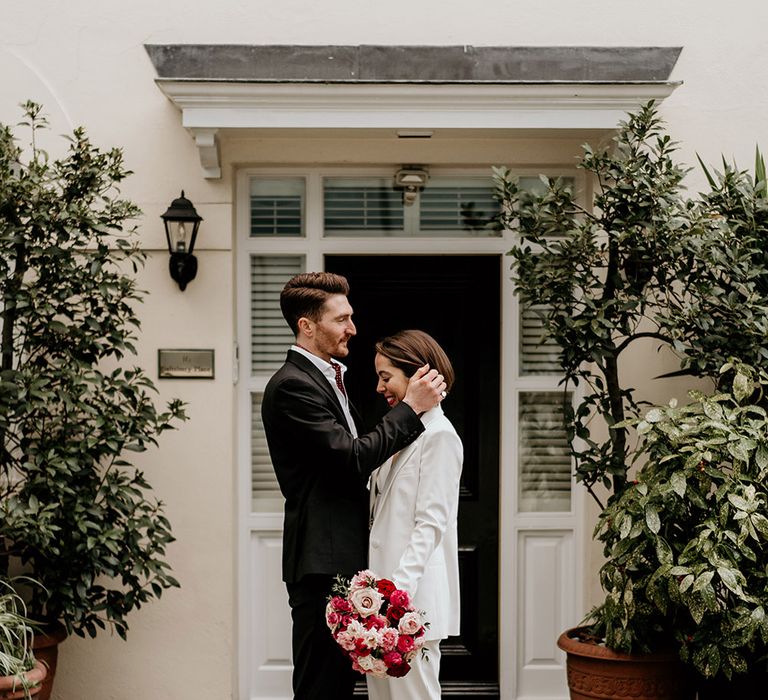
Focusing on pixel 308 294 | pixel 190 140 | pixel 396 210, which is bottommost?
pixel 308 294

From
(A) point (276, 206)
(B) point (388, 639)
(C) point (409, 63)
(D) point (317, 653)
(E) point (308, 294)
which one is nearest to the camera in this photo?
(B) point (388, 639)

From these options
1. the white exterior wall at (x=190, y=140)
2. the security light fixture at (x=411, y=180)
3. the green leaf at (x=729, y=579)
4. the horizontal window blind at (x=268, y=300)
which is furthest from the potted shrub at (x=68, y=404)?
the green leaf at (x=729, y=579)

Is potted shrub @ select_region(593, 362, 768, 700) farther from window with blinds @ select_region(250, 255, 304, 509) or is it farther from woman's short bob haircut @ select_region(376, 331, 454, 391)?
window with blinds @ select_region(250, 255, 304, 509)

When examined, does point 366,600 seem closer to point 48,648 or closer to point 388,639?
point 388,639

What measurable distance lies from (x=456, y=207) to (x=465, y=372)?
89cm

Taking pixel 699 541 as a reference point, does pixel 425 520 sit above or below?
above

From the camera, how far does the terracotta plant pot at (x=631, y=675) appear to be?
4945 millimetres

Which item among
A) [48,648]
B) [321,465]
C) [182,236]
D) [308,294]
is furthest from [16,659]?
[182,236]

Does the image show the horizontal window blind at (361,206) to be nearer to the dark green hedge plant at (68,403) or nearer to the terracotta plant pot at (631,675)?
the dark green hedge plant at (68,403)

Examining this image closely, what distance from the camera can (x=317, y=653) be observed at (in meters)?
4.17

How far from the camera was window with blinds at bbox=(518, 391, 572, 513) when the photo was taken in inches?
241

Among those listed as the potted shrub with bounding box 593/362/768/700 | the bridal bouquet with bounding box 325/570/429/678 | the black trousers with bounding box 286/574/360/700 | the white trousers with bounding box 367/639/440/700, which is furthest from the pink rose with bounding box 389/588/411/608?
the potted shrub with bounding box 593/362/768/700

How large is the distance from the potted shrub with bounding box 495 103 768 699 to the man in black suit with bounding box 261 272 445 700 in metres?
1.20

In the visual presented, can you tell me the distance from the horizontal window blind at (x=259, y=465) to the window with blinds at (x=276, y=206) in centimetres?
90
